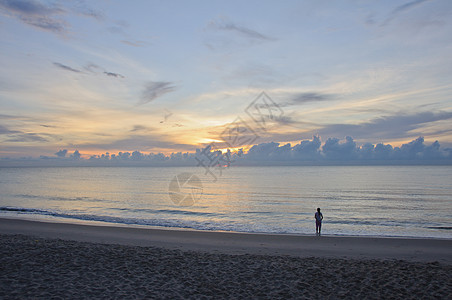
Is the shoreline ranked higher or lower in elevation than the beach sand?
lower

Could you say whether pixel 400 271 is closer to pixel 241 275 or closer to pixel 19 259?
pixel 241 275

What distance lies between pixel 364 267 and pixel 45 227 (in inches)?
807

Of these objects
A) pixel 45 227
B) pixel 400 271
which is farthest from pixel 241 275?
pixel 45 227

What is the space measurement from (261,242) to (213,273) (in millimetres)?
7697

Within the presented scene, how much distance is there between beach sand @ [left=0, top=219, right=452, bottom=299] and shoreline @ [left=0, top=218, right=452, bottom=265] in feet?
0.48

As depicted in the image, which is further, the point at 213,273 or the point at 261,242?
the point at 261,242

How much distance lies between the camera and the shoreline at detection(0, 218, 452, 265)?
14.5m

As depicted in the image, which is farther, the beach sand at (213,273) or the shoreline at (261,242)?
the shoreline at (261,242)

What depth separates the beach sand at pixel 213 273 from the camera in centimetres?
833

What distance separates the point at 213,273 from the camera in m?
10.1

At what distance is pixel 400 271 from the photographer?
10.3 m

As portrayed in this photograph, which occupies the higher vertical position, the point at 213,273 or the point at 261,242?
the point at 213,273

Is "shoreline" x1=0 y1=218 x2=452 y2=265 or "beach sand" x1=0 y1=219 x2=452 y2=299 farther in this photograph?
"shoreline" x1=0 y1=218 x2=452 y2=265

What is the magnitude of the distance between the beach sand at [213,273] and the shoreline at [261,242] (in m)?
0.15
